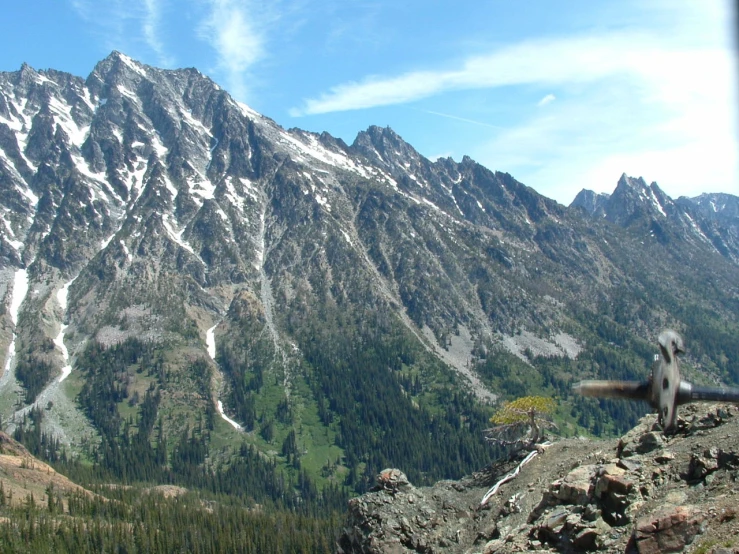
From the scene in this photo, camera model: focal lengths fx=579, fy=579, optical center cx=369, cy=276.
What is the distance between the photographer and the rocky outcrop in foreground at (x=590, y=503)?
72.7 feet

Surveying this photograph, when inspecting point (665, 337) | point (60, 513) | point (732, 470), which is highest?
point (665, 337)

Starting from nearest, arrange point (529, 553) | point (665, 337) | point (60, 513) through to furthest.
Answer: point (665, 337) → point (529, 553) → point (60, 513)

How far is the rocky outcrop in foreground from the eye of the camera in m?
22.2

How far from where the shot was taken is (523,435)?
56.5 m

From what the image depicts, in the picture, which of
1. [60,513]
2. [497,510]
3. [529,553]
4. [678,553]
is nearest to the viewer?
[678,553]

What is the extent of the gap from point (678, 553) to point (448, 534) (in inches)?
976

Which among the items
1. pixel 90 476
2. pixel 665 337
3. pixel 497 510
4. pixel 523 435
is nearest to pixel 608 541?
pixel 497 510

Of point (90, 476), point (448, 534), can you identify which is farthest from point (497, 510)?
point (90, 476)

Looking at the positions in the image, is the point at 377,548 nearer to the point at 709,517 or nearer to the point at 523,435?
the point at 523,435

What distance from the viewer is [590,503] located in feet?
96.6

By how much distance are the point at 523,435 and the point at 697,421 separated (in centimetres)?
2374

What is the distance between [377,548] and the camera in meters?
43.0

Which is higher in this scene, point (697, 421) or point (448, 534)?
point (697, 421)

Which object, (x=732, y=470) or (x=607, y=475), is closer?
(x=732, y=470)
